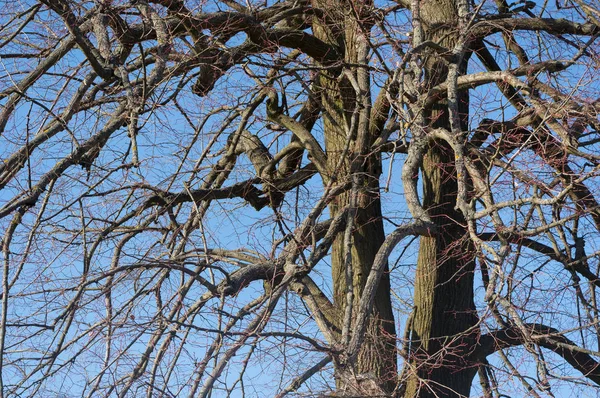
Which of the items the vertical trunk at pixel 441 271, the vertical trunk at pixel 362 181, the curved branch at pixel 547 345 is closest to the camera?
the vertical trunk at pixel 362 181

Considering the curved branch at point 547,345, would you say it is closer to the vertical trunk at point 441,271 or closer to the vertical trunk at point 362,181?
the vertical trunk at point 441,271

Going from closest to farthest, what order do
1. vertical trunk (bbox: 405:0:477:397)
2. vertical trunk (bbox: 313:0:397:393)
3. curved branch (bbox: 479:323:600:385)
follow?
vertical trunk (bbox: 313:0:397:393) < curved branch (bbox: 479:323:600:385) < vertical trunk (bbox: 405:0:477:397)

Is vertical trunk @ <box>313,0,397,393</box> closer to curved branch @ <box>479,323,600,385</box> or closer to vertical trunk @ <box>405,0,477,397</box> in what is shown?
vertical trunk @ <box>405,0,477,397</box>

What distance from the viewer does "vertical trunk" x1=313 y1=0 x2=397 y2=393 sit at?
568 cm

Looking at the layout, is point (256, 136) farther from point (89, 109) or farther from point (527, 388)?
point (527, 388)

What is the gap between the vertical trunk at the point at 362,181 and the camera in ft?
18.6

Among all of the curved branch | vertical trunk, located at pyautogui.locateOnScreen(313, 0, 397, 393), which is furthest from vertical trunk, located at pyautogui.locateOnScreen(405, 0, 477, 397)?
vertical trunk, located at pyautogui.locateOnScreen(313, 0, 397, 393)

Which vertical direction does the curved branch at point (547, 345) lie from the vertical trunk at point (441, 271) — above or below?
below

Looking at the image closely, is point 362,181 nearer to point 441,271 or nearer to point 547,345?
point 441,271

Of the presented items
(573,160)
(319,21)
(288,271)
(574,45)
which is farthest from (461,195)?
(319,21)

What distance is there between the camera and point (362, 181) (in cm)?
618

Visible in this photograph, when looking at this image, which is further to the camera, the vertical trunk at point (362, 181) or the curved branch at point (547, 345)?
the curved branch at point (547, 345)

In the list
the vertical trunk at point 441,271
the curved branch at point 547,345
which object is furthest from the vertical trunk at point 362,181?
the curved branch at point 547,345

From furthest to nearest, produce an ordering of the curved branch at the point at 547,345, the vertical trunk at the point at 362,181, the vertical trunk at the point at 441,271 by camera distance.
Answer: the vertical trunk at the point at 441,271 → the curved branch at the point at 547,345 → the vertical trunk at the point at 362,181
